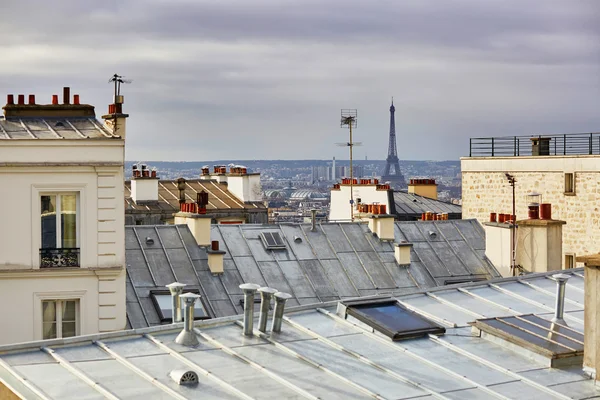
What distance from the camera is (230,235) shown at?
37.3 metres

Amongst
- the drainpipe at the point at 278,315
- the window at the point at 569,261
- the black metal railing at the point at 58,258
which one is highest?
the black metal railing at the point at 58,258

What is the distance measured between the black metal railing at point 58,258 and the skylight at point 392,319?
8827 mm

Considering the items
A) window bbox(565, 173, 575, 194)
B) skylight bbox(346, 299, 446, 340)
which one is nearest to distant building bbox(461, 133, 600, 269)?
window bbox(565, 173, 575, 194)

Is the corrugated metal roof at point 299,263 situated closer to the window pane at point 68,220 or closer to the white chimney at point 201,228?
the white chimney at point 201,228

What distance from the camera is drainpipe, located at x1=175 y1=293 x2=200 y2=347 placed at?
19.7 metres

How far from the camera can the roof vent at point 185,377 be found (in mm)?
17734

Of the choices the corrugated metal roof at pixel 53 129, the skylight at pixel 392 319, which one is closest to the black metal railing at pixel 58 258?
the corrugated metal roof at pixel 53 129

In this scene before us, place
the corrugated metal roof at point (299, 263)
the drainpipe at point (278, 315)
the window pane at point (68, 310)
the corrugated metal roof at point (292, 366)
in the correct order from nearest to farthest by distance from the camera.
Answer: the corrugated metal roof at point (292, 366) < the drainpipe at point (278, 315) < the window pane at point (68, 310) < the corrugated metal roof at point (299, 263)

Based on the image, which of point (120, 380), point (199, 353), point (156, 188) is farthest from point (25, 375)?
point (156, 188)

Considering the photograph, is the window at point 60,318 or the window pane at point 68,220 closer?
the window at point 60,318

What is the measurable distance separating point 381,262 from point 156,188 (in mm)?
24033

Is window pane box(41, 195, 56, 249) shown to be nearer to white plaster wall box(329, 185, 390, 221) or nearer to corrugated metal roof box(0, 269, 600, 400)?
corrugated metal roof box(0, 269, 600, 400)

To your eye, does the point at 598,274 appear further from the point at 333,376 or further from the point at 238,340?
the point at 238,340

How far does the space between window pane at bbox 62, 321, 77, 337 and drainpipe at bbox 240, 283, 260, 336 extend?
912 cm
